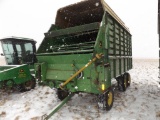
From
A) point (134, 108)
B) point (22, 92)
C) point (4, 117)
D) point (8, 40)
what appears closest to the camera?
point (4, 117)

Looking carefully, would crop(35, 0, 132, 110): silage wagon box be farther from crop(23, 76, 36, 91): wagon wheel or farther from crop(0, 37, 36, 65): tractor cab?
crop(0, 37, 36, 65): tractor cab

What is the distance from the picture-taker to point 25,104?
5711 mm

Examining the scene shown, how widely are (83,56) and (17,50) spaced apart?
5.25 meters

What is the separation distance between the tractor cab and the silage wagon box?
10.8 ft

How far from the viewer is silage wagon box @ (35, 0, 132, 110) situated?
4.27 meters

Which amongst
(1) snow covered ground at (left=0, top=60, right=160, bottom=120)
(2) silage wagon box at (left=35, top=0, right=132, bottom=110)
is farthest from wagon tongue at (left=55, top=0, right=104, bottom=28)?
(1) snow covered ground at (left=0, top=60, right=160, bottom=120)

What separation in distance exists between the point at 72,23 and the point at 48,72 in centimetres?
243

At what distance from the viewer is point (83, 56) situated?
440cm

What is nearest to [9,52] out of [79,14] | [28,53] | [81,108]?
[28,53]

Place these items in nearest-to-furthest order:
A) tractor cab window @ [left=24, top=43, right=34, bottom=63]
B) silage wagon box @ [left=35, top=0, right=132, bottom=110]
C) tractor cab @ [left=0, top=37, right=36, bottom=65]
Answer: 1. silage wagon box @ [left=35, top=0, right=132, bottom=110]
2. tractor cab @ [left=0, top=37, right=36, bottom=65]
3. tractor cab window @ [left=24, top=43, right=34, bottom=63]

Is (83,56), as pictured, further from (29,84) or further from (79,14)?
(29,84)

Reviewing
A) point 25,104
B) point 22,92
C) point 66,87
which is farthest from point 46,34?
point 22,92

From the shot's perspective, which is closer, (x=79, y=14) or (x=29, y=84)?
(x=79, y=14)

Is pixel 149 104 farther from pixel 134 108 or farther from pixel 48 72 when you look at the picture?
pixel 48 72
